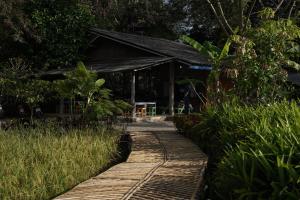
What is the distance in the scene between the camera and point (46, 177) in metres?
7.46

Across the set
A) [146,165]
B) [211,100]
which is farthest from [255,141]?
[211,100]

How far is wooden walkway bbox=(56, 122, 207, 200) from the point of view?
600 centimetres

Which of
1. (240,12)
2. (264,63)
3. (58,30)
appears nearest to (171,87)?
(58,30)

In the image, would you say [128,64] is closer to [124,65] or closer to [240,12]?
[124,65]

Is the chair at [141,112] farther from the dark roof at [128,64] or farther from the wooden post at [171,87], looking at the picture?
the dark roof at [128,64]

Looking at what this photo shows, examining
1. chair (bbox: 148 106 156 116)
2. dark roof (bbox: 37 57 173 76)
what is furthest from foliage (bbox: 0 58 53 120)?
chair (bbox: 148 106 156 116)

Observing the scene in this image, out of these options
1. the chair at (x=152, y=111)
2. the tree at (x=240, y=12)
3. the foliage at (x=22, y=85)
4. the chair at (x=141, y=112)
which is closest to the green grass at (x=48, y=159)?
the tree at (x=240, y=12)

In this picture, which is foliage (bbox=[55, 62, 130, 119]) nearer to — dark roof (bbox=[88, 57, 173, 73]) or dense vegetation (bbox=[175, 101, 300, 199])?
dark roof (bbox=[88, 57, 173, 73])

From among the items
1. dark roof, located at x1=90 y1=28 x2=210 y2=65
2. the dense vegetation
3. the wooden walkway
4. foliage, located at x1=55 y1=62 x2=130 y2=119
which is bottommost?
the wooden walkway

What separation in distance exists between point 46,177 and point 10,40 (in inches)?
864

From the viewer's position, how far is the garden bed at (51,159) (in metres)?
7.13

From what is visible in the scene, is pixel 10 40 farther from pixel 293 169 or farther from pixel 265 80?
pixel 293 169

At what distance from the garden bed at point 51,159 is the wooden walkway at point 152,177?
573 mm

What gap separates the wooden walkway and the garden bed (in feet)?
1.88
